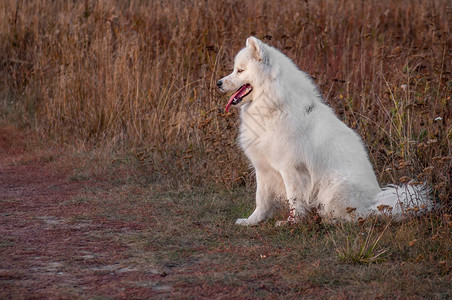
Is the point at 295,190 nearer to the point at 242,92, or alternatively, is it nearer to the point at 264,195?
the point at 264,195

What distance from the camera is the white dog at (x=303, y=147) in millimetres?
4484

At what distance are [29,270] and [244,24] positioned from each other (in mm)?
5983

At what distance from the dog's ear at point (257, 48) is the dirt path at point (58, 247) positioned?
179cm

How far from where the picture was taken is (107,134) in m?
7.62

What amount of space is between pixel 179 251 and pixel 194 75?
418cm

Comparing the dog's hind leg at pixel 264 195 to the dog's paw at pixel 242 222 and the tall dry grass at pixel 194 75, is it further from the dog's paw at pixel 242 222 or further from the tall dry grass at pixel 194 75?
the tall dry grass at pixel 194 75

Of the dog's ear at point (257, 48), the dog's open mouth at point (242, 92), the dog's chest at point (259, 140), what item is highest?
the dog's ear at point (257, 48)

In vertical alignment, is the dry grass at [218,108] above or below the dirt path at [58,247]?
above

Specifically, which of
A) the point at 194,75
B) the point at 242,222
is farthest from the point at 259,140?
the point at 194,75

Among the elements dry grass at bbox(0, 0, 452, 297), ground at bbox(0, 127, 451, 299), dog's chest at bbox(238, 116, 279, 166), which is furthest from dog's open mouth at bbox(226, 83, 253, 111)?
A: ground at bbox(0, 127, 451, 299)

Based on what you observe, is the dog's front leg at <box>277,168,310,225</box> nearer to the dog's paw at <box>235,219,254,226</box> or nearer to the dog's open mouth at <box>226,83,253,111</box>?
the dog's paw at <box>235,219,254,226</box>

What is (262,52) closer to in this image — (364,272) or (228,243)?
(228,243)

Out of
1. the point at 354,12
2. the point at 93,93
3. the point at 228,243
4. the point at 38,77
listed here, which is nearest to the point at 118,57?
the point at 93,93

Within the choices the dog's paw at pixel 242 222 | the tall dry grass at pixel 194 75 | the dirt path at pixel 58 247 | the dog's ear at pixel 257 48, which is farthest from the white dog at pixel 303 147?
the dirt path at pixel 58 247
